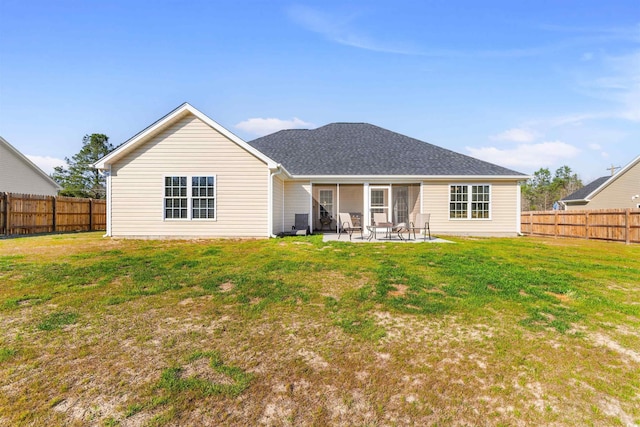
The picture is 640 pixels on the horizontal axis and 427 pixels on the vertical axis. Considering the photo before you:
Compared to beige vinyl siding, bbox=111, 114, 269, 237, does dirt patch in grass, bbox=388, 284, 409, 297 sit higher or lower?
lower

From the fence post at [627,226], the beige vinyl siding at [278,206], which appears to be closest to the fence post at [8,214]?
the beige vinyl siding at [278,206]

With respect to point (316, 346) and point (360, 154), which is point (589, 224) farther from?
point (316, 346)

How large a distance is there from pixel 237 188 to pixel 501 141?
99.8 feet

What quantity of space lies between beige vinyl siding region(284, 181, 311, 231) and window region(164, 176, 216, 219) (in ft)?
12.9

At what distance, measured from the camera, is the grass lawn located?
A: 8.80 feet

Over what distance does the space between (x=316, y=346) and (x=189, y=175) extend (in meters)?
10.7

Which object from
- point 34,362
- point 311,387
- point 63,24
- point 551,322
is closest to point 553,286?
point 551,322

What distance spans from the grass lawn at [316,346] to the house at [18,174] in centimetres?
2121

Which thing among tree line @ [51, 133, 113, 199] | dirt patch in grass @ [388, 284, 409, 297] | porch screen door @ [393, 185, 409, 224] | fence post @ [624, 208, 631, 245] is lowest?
dirt patch in grass @ [388, 284, 409, 297]

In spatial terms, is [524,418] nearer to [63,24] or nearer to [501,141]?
[63,24]

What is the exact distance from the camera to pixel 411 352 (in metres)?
3.65

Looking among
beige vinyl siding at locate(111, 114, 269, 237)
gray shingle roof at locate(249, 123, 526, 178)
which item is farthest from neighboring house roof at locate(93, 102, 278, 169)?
gray shingle roof at locate(249, 123, 526, 178)

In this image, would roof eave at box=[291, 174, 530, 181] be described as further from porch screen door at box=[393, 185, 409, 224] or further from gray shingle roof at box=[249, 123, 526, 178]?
porch screen door at box=[393, 185, 409, 224]

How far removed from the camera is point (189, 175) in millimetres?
12656
